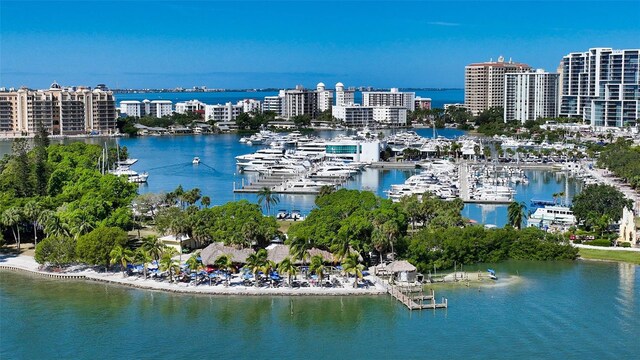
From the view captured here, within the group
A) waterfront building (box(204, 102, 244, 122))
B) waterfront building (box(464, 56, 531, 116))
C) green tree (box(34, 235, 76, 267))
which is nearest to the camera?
green tree (box(34, 235, 76, 267))

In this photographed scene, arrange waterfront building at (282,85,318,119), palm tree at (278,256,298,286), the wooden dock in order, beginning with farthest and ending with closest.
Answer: waterfront building at (282,85,318,119) < palm tree at (278,256,298,286) < the wooden dock

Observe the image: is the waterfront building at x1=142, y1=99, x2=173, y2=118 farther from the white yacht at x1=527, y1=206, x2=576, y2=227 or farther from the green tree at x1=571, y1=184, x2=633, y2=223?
the green tree at x1=571, y1=184, x2=633, y2=223

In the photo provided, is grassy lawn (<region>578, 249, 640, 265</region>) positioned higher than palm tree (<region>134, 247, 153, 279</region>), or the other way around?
palm tree (<region>134, 247, 153, 279</region>)

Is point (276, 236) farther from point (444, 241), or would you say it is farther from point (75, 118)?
point (75, 118)

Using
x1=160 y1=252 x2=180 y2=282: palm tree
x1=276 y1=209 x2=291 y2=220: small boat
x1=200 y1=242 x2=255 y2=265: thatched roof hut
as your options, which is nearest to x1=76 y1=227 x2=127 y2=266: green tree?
x1=160 y1=252 x2=180 y2=282: palm tree

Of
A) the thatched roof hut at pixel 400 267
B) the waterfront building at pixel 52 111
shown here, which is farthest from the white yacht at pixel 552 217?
the waterfront building at pixel 52 111

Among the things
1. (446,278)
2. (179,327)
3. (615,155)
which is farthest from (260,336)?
(615,155)
